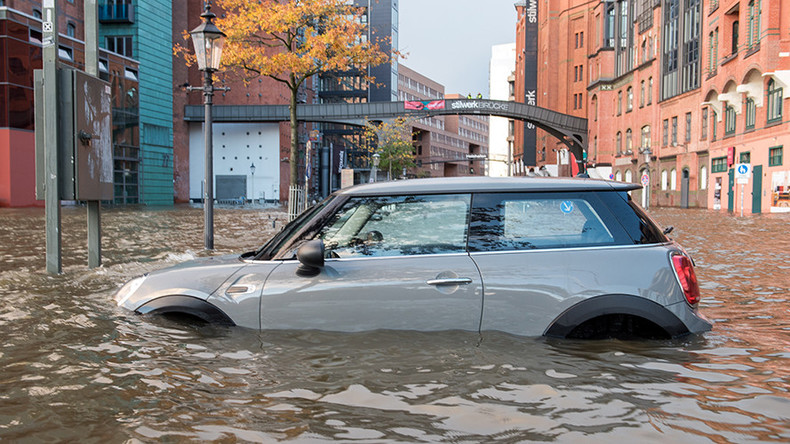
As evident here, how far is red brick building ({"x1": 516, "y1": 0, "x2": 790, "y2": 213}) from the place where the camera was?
3366 centimetres

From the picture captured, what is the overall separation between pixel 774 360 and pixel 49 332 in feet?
17.6

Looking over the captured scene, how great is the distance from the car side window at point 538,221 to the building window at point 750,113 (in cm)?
3634

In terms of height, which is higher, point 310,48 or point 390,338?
point 310,48

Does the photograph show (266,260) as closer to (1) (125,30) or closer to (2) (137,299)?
(2) (137,299)

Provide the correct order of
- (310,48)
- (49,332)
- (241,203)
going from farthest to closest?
(241,203)
(310,48)
(49,332)

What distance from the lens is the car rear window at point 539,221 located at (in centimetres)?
457

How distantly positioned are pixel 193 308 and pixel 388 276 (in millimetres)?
1410

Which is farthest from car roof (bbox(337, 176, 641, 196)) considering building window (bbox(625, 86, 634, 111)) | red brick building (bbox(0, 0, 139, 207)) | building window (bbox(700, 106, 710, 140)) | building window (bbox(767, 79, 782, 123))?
building window (bbox(625, 86, 634, 111))

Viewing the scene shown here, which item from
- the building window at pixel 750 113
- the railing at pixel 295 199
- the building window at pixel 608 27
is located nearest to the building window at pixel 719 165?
the building window at pixel 750 113

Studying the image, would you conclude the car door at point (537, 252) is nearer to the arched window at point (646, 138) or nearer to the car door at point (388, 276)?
the car door at point (388, 276)

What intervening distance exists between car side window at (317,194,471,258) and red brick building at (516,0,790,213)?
32336 mm

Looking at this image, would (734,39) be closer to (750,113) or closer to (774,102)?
(750,113)

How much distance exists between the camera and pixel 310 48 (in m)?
21.5

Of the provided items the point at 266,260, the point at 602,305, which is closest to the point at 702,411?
the point at 602,305
